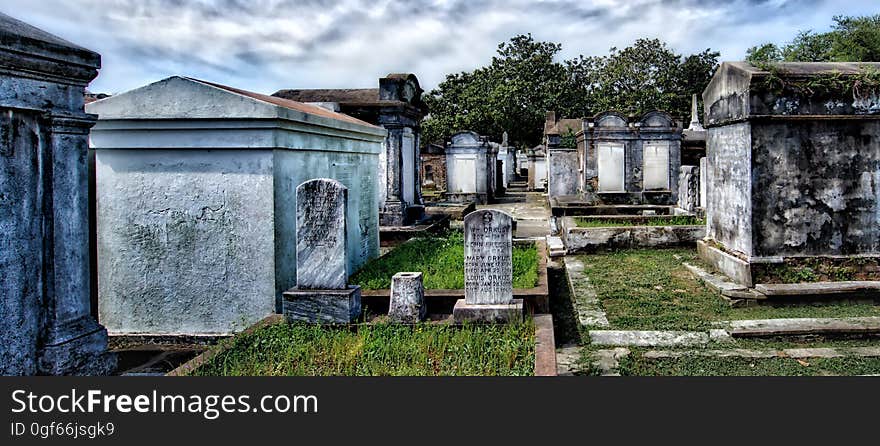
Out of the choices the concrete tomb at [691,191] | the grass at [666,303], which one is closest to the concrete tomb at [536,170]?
the concrete tomb at [691,191]

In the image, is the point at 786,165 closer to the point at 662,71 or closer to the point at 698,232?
the point at 698,232

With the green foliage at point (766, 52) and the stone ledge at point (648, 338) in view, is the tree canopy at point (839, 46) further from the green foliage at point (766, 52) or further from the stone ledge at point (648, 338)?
the stone ledge at point (648, 338)

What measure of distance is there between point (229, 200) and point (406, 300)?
1805 mm

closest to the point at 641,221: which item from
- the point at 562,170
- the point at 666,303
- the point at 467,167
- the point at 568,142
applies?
the point at 666,303

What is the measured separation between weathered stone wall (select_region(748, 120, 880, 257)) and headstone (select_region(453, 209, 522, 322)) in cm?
338

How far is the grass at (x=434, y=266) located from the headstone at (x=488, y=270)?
815 mm

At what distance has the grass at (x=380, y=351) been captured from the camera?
4523 mm

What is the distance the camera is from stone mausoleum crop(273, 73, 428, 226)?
13.6 meters

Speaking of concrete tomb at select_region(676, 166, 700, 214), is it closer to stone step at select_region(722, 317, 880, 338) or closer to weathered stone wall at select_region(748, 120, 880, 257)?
weathered stone wall at select_region(748, 120, 880, 257)

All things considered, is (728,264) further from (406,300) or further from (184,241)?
(184,241)

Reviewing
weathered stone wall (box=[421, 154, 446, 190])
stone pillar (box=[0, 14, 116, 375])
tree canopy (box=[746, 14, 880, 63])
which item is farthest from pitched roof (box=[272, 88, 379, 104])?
tree canopy (box=[746, 14, 880, 63])

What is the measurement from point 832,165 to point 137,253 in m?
7.11

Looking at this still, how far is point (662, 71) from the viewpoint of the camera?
42.7 m

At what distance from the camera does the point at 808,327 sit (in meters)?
5.70
